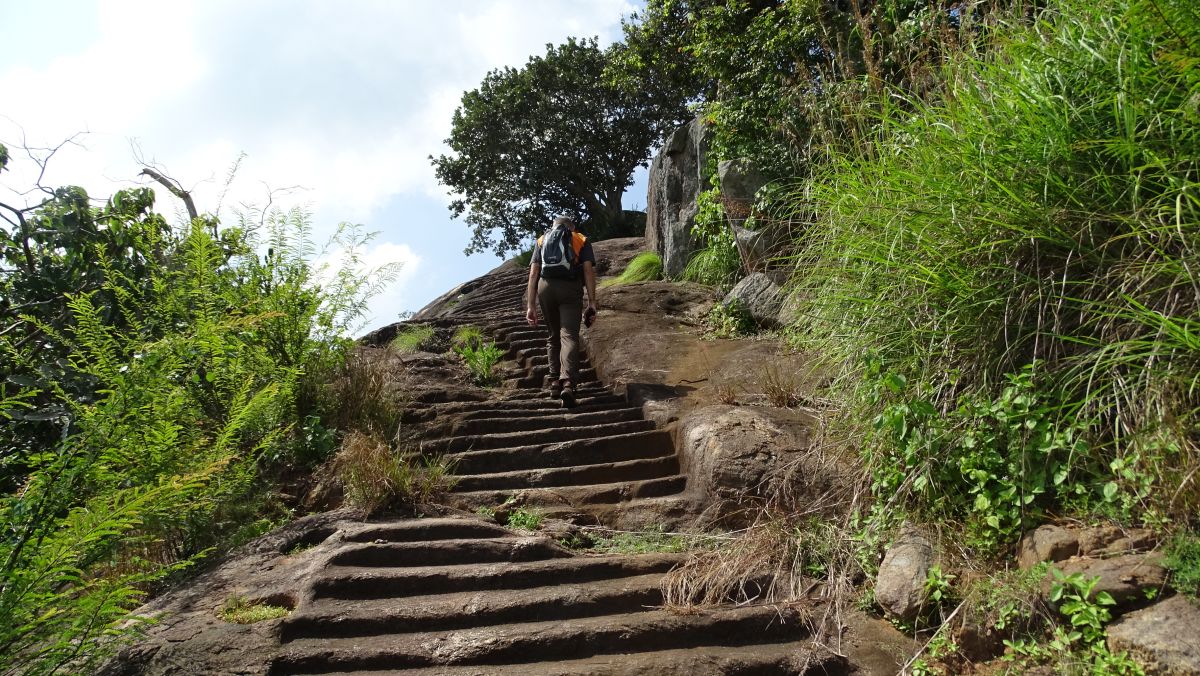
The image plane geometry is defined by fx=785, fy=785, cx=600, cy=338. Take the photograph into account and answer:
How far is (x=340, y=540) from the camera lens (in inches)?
188

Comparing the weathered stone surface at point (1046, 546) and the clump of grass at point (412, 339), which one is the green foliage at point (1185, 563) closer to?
the weathered stone surface at point (1046, 546)

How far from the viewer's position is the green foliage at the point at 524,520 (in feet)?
17.4

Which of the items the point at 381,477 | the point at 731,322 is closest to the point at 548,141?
the point at 731,322

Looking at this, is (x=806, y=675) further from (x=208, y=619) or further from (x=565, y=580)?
(x=208, y=619)

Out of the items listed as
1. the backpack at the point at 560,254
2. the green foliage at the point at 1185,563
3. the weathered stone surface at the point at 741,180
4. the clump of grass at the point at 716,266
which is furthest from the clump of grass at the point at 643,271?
the green foliage at the point at 1185,563

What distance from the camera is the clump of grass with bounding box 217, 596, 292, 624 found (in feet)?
13.1

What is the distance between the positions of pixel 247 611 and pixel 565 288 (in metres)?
4.27

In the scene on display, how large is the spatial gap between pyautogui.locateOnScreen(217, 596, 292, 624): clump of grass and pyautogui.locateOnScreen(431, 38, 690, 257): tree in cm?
2217

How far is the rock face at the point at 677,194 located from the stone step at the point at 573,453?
6.20 metres

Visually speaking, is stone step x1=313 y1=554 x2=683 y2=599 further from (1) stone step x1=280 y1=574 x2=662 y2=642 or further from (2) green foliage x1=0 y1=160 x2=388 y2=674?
(2) green foliage x1=0 y1=160 x2=388 y2=674

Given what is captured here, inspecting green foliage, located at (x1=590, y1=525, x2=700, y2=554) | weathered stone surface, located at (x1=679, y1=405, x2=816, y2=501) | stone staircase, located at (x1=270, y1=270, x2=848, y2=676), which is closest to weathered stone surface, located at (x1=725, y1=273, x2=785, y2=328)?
stone staircase, located at (x1=270, y1=270, x2=848, y2=676)

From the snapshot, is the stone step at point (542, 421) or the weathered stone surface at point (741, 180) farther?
the weathered stone surface at point (741, 180)

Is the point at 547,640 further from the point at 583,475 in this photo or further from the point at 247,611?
the point at 583,475

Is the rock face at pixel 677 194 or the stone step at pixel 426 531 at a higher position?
the rock face at pixel 677 194
